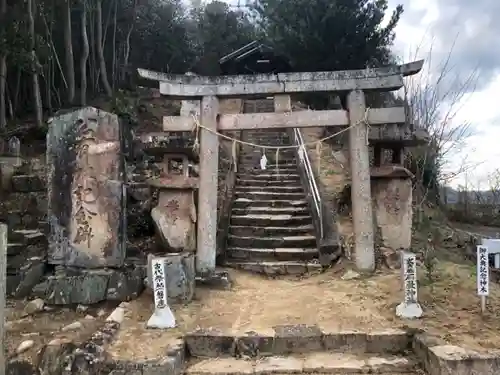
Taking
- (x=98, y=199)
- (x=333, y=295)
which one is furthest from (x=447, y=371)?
(x=98, y=199)

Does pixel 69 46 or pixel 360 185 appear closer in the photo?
pixel 360 185

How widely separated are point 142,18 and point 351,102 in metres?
22.6

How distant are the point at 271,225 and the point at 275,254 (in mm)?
1043

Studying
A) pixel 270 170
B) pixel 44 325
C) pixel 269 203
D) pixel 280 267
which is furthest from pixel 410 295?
pixel 270 170

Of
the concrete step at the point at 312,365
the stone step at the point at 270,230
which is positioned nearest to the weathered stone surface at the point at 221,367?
the concrete step at the point at 312,365

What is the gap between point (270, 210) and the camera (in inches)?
410

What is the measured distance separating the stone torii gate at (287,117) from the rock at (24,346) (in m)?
2.86

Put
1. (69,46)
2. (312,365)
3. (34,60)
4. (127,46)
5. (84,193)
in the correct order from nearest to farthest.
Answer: (312,365)
(84,193)
(34,60)
(69,46)
(127,46)

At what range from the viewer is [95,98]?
77.7 feet

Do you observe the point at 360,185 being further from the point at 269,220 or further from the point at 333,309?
the point at 269,220

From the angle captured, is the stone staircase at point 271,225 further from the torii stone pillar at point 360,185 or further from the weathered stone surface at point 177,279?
the weathered stone surface at point 177,279

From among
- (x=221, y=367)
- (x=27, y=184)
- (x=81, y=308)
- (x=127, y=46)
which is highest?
(x=127, y=46)

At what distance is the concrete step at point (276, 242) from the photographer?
9305mm

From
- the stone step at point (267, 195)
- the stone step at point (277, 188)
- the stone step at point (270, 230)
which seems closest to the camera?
the stone step at point (270, 230)
